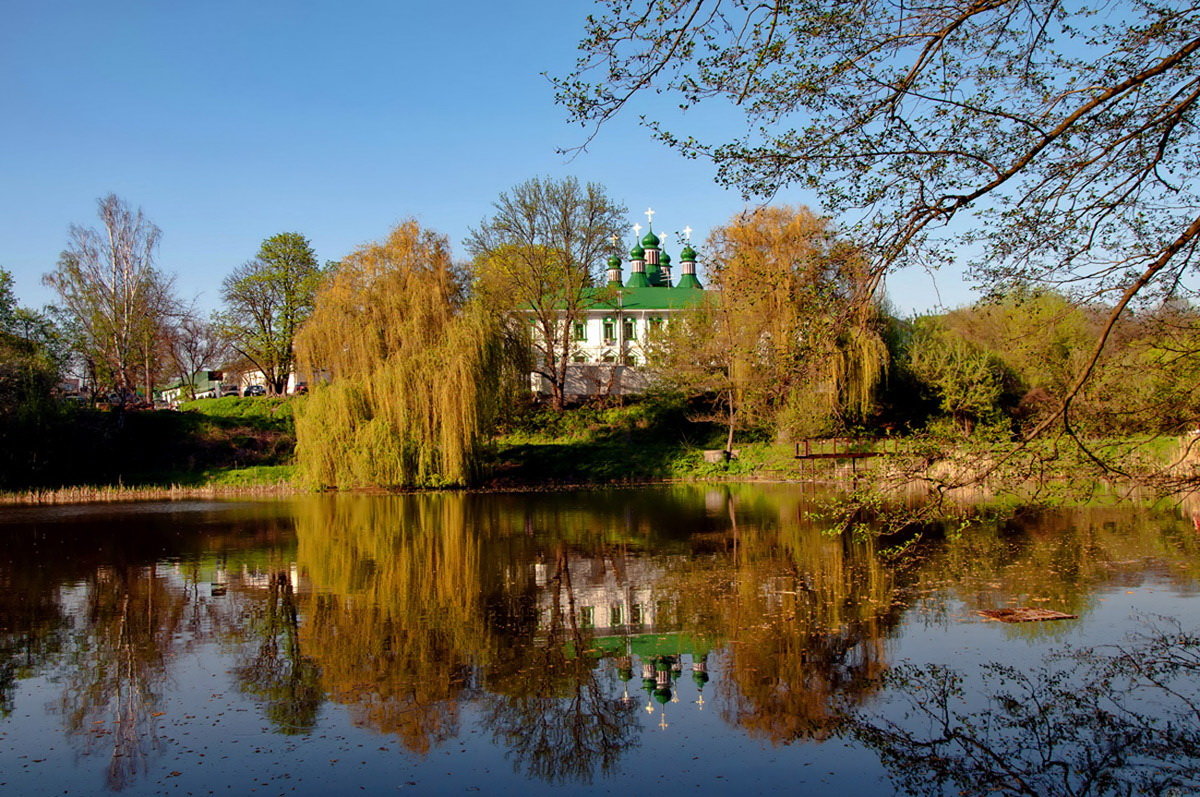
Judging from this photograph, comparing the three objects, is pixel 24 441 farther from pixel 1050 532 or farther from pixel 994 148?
pixel 994 148

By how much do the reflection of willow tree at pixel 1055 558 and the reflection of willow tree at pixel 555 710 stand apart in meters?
4.47

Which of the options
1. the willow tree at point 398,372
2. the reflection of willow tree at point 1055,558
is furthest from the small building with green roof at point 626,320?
the reflection of willow tree at point 1055,558

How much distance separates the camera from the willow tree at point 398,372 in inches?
1224

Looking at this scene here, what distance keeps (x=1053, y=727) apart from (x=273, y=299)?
169 feet

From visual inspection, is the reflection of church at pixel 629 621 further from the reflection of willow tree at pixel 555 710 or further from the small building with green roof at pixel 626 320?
the small building with green roof at pixel 626 320

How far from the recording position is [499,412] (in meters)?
33.3

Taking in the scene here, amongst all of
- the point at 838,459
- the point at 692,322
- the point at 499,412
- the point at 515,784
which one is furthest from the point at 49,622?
the point at 692,322

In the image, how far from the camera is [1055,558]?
545 inches

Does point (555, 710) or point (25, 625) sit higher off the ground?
point (25, 625)

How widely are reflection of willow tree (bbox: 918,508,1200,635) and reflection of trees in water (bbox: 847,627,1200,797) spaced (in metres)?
1.42

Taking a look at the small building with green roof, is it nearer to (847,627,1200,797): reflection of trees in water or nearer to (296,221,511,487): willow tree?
(296,221,511,487): willow tree

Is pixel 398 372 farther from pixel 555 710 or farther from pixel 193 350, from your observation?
pixel 193 350

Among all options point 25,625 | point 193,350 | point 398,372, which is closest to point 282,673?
point 25,625

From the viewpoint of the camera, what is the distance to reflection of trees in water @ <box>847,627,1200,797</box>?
5.76 m
